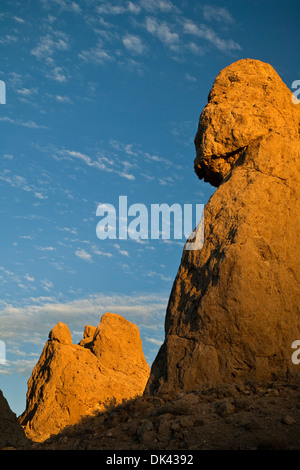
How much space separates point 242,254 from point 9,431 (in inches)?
236

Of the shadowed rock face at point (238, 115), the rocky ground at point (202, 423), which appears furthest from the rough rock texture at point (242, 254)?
the rocky ground at point (202, 423)

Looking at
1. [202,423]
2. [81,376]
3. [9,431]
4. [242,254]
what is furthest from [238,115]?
[81,376]

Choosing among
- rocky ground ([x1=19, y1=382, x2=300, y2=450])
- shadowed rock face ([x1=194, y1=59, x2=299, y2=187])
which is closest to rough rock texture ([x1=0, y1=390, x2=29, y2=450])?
rocky ground ([x1=19, y1=382, x2=300, y2=450])

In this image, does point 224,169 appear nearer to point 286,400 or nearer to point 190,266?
point 190,266

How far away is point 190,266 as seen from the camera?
11.5 m

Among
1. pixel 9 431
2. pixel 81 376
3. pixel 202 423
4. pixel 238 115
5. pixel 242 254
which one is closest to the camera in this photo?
pixel 202 423

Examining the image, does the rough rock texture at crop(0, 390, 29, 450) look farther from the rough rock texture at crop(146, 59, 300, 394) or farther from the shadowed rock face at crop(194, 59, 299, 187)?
the shadowed rock face at crop(194, 59, 299, 187)

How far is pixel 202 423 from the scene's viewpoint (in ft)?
23.7

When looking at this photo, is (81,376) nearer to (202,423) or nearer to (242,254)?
(242,254)

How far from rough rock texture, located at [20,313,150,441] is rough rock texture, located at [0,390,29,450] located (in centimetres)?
1284

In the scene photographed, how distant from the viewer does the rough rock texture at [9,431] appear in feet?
26.3

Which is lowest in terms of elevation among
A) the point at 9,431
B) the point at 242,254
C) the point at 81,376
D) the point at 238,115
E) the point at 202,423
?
the point at 81,376

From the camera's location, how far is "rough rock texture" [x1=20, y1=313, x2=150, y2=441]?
22625 mm
